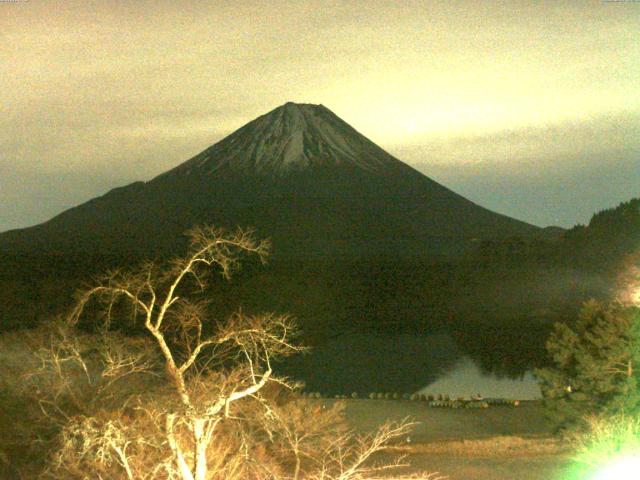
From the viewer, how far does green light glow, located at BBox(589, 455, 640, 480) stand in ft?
27.7

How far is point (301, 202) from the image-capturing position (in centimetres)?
7225

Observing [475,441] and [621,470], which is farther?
[475,441]

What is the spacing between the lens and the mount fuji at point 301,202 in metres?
65.8

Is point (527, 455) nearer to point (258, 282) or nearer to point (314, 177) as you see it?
point (258, 282)

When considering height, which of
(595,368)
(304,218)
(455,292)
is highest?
(304,218)

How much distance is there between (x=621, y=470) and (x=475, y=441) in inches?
175

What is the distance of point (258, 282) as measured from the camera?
4175 centimetres

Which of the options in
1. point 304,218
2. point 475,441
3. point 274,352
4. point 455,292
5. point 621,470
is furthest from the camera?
point 304,218

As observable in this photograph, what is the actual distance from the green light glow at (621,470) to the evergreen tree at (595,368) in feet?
8.49

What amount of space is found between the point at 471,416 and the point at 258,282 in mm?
25073

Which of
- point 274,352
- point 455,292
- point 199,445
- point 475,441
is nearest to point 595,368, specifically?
point 475,441

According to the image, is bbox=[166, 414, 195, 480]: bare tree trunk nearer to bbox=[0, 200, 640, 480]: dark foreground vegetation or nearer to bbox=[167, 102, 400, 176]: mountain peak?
bbox=[0, 200, 640, 480]: dark foreground vegetation

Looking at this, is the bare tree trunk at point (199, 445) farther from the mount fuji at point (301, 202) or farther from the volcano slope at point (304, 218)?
the mount fuji at point (301, 202)

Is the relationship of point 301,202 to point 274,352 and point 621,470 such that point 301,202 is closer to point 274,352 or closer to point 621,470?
point 621,470
